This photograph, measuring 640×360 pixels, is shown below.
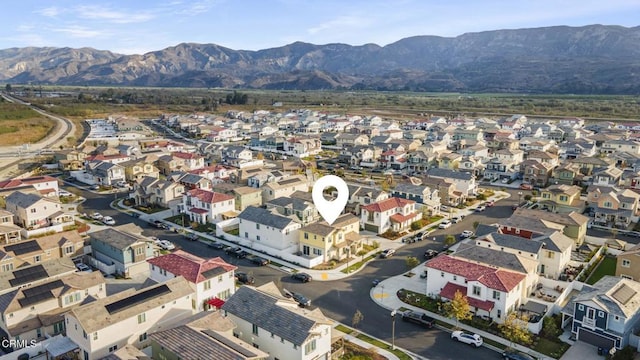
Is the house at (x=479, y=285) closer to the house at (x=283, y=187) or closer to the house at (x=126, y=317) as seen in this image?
the house at (x=126, y=317)

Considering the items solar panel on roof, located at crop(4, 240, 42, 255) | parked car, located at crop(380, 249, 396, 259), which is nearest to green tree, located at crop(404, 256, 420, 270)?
parked car, located at crop(380, 249, 396, 259)

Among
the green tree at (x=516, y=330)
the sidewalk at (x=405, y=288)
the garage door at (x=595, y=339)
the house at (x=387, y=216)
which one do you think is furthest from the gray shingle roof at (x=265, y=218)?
the garage door at (x=595, y=339)

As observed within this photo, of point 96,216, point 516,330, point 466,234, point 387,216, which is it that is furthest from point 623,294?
point 96,216

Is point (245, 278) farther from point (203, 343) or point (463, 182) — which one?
point (463, 182)

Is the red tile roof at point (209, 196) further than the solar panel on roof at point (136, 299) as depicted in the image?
Yes

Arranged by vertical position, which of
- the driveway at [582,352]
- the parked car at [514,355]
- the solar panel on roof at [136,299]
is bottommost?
the driveway at [582,352]

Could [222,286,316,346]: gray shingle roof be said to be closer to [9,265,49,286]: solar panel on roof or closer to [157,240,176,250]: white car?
[9,265,49,286]: solar panel on roof

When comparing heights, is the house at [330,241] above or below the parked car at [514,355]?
above

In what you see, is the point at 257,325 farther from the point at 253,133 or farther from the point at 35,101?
the point at 35,101
